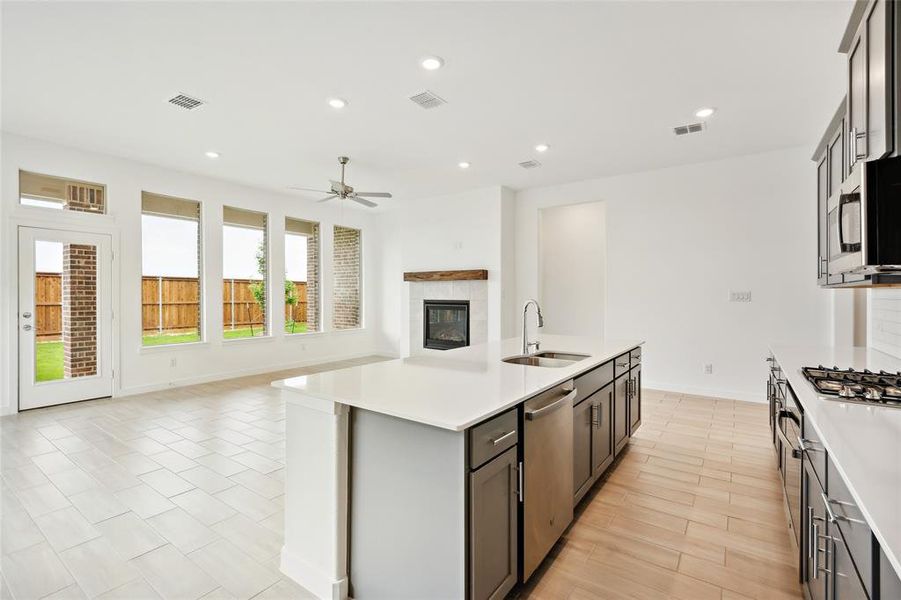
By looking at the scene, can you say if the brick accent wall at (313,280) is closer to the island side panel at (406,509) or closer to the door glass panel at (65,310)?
the door glass panel at (65,310)

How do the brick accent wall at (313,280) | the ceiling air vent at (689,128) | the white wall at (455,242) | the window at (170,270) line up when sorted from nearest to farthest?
1. the ceiling air vent at (689,128)
2. the window at (170,270)
3. the white wall at (455,242)
4. the brick accent wall at (313,280)

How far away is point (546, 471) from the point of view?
6.19 feet

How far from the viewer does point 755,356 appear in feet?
16.1

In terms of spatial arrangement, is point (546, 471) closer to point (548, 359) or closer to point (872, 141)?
point (548, 359)

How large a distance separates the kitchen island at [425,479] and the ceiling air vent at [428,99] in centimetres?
240

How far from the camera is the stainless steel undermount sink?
2.72 meters

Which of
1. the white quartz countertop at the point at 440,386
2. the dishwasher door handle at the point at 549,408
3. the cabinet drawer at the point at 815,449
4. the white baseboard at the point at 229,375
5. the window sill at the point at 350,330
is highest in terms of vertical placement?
the white quartz countertop at the point at 440,386

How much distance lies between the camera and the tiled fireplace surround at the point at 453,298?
667 cm

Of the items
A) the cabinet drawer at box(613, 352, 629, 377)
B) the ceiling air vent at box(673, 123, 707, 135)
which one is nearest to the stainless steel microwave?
the cabinet drawer at box(613, 352, 629, 377)

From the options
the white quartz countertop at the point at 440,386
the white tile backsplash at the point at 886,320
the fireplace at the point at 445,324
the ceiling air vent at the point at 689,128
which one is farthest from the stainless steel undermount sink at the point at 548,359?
the fireplace at the point at 445,324

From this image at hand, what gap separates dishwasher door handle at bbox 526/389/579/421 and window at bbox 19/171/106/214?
5779 mm

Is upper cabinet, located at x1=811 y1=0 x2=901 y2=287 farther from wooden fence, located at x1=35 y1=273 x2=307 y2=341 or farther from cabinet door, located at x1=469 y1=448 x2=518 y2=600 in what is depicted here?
wooden fence, located at x1=35 y1=273 x2=307 y2=341

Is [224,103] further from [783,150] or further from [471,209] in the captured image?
[783,150]

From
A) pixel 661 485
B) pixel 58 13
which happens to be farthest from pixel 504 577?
pixel 58 13
